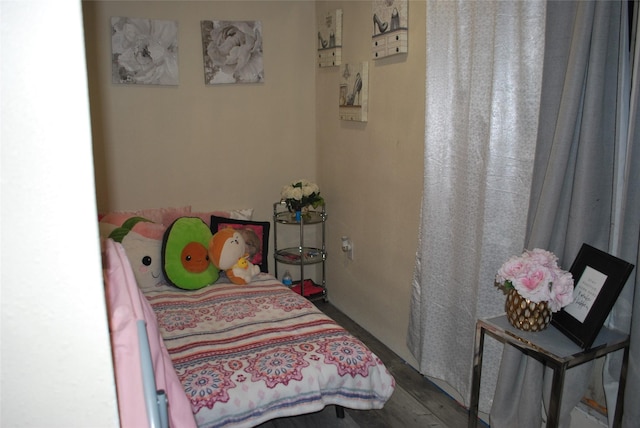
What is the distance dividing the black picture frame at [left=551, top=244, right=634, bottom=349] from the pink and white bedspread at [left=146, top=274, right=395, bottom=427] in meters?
0.79

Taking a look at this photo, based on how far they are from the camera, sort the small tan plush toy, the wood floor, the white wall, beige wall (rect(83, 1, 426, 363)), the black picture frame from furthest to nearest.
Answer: the small tan plush toy, beige wall (rect(83, 1, 426, 363)), the wood floor, the black picture frame, the white wall

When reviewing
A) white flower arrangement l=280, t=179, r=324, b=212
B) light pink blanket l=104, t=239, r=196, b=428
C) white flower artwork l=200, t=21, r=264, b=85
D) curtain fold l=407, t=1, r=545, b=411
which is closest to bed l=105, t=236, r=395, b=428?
curtain fold l=407, t=1, r=545, b=411

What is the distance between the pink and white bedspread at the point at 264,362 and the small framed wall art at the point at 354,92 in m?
1.18

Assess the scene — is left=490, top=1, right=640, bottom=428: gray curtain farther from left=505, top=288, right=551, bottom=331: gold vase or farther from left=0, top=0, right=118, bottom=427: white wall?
left=0, top=0, right=118, bottom=427: white wall

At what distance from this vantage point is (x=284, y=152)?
11.5 feet

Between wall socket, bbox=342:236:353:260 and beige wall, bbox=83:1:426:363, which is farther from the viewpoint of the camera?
wall socket, bbox=342:236:353:260

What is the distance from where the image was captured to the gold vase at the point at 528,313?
163 centimetres

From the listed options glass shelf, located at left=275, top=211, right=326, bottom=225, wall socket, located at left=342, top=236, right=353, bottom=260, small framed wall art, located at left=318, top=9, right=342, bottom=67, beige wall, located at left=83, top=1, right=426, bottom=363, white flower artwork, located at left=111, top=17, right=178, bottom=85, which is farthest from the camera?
glass shelf, located at left=275, top=211, right=326, bottom=225

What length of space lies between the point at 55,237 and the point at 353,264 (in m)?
2.82

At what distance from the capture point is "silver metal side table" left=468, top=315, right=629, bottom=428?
1514 millimetres

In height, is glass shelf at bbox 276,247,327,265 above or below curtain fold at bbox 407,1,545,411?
below

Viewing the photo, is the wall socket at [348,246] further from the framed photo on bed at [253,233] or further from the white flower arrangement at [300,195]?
the framed photo on bed at [253,233]

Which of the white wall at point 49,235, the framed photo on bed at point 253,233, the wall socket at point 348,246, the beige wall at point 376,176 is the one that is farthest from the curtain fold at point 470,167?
the white wall at point 49,235

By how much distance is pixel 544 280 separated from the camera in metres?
1.59
